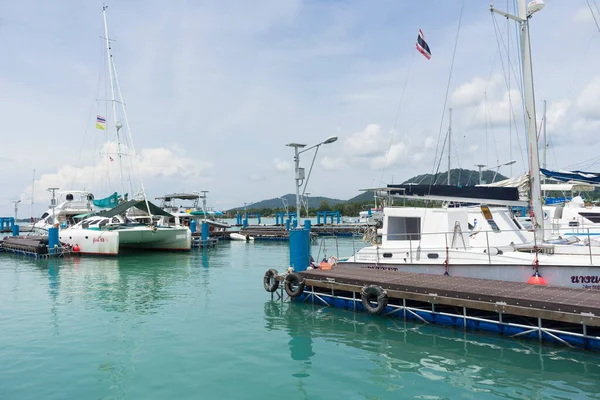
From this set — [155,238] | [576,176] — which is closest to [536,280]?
[576,176]

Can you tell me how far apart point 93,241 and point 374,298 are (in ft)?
91.4

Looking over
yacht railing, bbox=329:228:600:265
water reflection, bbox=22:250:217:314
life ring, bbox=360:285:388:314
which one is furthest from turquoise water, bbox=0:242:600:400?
yacht railing, bbox=329:228:600:265

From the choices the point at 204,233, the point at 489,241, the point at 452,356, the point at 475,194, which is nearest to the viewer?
the point at 452,356

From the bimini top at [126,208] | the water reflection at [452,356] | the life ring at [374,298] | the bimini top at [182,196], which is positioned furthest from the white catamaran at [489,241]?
the bimini top at [182,196]

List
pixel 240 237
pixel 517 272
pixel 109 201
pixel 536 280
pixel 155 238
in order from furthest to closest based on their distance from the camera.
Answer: pixel 240 237, pixel 109 201, pixel 155 238, pixel 517 272, pixel 536 280

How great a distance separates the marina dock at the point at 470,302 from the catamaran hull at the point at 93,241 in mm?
22422

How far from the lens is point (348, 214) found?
14038cm

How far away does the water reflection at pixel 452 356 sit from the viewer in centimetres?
870

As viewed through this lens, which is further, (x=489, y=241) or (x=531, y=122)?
(x=489, y=241)

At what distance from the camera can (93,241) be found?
35094 millimetres

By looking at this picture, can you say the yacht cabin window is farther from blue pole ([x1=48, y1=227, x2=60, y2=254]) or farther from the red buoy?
blue pole ([x1=48, y1=227, x2=60, y2=254])

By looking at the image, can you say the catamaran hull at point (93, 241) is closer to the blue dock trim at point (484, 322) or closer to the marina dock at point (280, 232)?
the marina dock at point (280, 232)

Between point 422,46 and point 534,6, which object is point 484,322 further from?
point 422,46

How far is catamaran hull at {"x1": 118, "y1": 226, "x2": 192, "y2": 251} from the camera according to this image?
115 feet
